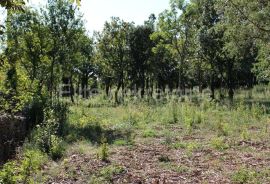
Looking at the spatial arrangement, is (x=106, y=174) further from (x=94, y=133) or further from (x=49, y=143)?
(x=94, y=133)

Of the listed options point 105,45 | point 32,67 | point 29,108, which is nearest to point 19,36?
point 32,67

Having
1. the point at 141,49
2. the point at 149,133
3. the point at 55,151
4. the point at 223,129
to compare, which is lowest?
the point at 55,151

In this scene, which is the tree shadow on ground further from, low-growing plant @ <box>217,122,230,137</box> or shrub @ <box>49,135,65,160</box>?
low-growing plant @ <box>217,122,230,137</box>

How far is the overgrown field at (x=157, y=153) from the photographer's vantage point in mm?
9383

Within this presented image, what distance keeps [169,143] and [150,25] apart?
107 feet

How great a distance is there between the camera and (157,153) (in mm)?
11977

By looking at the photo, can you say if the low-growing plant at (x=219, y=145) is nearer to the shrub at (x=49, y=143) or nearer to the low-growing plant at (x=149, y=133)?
the low-growing plant at (x=149, y=133)

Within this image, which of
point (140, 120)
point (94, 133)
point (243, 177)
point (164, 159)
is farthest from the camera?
point (140, 120)

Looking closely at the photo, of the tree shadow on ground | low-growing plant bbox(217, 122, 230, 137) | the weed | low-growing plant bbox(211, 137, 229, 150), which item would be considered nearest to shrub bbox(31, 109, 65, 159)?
the tree shadow on ground

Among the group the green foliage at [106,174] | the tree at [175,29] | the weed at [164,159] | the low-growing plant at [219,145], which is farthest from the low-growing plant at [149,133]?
the tree at [175,29]

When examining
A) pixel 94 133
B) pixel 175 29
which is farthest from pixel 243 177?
pixel 175 29

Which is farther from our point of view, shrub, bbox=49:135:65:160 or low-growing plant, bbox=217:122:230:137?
low-growing plant, bbox=217:122:230:137

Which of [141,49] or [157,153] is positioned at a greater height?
[141,49]

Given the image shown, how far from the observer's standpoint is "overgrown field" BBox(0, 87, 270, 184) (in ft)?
30.8
